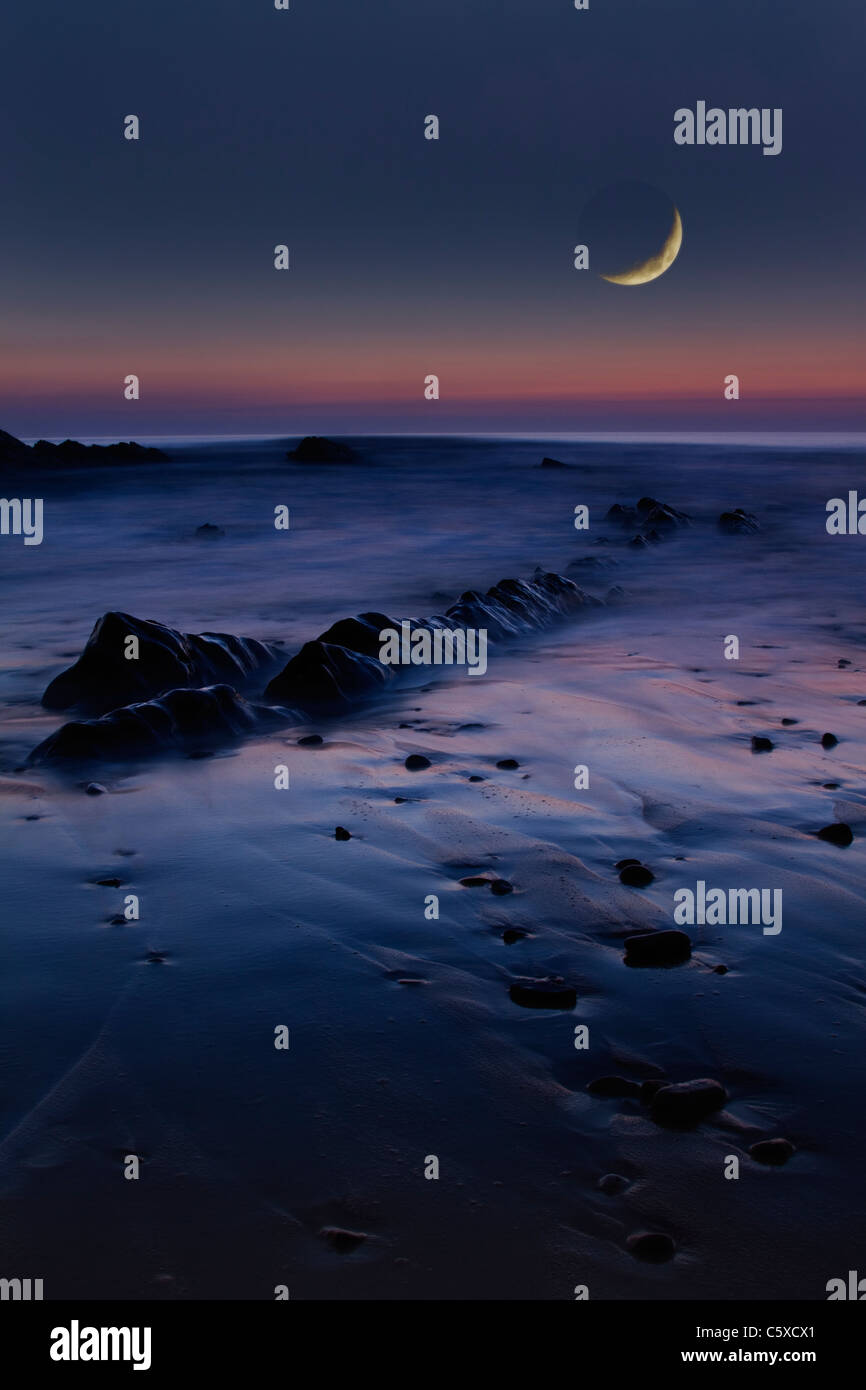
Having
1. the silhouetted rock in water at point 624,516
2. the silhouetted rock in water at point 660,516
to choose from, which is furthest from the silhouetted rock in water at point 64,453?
the silhouetted rock in water at point 660,516

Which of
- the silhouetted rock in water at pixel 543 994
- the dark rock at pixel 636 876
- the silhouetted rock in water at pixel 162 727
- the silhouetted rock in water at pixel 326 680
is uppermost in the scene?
the silhouetted rock in water at pixel 326 680

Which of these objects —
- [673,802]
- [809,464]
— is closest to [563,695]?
[673,802]

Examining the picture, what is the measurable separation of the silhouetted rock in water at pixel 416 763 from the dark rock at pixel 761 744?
2.10 metres

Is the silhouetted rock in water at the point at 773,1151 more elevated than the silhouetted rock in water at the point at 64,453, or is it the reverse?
the silhouetted rock in water at the point at 64,453

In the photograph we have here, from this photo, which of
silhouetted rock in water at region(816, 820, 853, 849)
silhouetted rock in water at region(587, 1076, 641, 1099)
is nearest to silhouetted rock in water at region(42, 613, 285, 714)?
silhouetted rock in water at region(816, 820, 853, 849)

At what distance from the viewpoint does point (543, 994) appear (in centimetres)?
365

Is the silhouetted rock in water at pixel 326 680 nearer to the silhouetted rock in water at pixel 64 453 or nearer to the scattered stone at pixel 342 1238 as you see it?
the scattered stone at pixel 342 1238

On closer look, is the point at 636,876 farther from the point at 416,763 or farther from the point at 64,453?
the point at 64,453

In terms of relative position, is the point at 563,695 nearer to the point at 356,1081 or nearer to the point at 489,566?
the point at 356,1081

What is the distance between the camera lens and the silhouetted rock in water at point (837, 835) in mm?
5055

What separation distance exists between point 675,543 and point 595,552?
2095 millimetres

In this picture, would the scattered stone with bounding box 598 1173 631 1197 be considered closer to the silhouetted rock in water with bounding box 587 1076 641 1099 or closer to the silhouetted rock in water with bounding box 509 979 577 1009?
the silhouetted rock in water with bounding box 587 1076 641 1099

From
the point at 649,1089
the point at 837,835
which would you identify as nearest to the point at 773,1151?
the point at 649,1089

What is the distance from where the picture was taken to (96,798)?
19.1 feet
